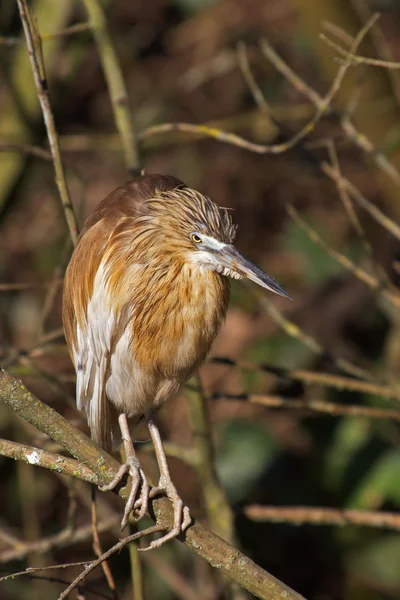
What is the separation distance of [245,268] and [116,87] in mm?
1122

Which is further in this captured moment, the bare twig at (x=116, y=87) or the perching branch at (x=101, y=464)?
the bare twig at (x=116, y=87)

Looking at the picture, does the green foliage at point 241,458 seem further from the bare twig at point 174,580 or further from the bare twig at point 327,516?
the bare twig at point 327,516

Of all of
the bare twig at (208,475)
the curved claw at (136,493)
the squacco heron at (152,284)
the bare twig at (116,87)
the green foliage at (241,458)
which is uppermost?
the bare twig at (116,87)

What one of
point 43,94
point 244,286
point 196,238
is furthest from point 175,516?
point 244,286

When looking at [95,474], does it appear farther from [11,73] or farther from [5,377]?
[11,73]

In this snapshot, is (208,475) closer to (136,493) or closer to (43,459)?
(136,493)

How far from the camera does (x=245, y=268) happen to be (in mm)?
2521

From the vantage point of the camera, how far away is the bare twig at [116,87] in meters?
3.27

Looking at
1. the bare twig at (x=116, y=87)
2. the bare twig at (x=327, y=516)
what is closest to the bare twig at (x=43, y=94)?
the bare twig at (x=116, y=87)

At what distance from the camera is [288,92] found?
21.1ft

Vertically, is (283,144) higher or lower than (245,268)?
higher

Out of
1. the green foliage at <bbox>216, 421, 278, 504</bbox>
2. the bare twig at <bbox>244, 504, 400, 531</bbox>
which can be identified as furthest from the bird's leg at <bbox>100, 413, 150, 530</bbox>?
the green foliage at <bbox>216, 421, 278, 504</bbox>

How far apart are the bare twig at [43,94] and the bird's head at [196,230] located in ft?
0.83

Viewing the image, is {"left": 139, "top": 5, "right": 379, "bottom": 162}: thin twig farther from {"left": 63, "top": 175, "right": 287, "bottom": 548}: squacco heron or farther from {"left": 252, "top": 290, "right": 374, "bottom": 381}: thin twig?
{"left": 252, "top": 290, "right": 374, "bottom": 381}: thin twig
